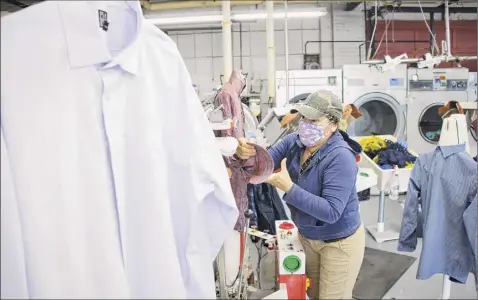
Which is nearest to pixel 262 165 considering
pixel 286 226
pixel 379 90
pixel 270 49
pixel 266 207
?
pixel 286 226

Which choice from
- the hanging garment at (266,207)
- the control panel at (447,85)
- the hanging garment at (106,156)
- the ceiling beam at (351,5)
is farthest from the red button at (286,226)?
the ceiling beam at (351,5)

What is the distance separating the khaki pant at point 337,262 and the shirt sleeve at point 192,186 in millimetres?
1253

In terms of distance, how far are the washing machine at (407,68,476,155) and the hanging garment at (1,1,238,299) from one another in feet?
20.9

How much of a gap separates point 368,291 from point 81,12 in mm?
3390

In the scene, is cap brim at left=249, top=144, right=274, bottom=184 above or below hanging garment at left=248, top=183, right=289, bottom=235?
above

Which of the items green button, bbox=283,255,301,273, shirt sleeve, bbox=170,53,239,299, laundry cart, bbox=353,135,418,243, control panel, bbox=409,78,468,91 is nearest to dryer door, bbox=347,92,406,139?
control panel, bbox=409,78,468,91

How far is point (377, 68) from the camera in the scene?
6.57 metres

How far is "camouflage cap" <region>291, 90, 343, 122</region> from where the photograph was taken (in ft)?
7.19

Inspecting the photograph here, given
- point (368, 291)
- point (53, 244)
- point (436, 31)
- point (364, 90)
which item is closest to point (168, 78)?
point (53, 244)

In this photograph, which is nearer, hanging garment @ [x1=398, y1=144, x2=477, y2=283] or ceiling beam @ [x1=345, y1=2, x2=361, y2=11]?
hanging garment @ [x1=398, y1=144, x2=477, y2=283]

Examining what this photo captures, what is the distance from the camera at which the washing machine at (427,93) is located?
6.76 metres

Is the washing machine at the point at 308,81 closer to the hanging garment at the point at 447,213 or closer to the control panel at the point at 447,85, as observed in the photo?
the control panel at the point at 447,85

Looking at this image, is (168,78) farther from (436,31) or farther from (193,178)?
(436,31)

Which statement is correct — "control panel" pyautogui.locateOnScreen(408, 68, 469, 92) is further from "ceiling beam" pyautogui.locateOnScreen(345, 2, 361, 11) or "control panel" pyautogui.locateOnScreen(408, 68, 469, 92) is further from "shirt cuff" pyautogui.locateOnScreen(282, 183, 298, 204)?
"shirt cuff" pyautogui.locateOnScreen(282, 183, 298, 204)
